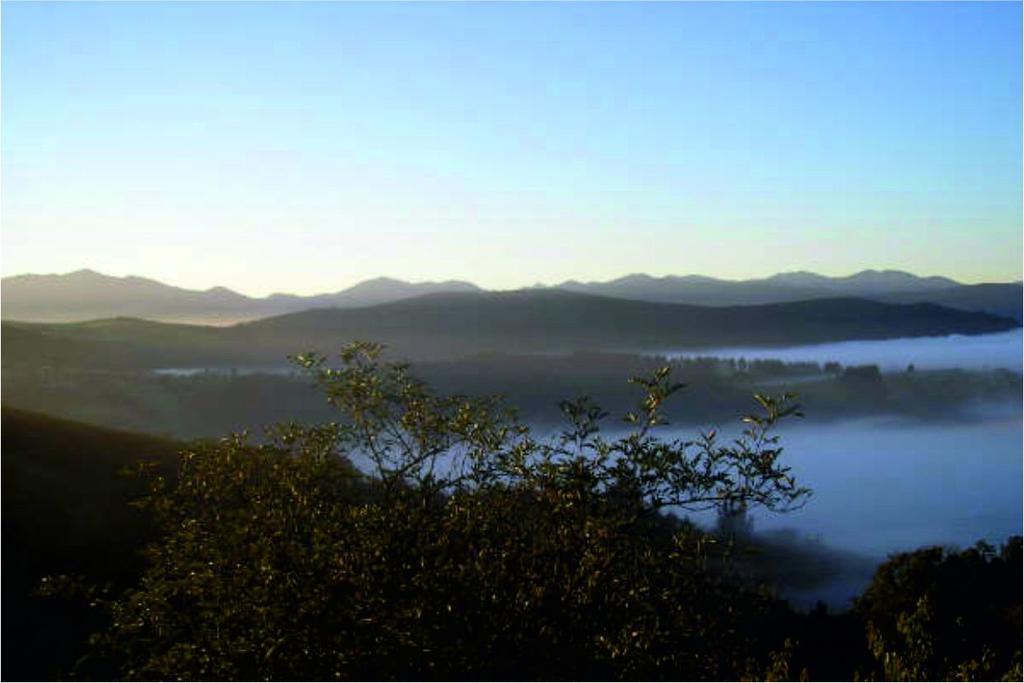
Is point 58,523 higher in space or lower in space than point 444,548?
lower

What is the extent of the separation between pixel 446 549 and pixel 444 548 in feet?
0.28

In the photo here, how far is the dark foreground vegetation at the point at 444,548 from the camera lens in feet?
43.6

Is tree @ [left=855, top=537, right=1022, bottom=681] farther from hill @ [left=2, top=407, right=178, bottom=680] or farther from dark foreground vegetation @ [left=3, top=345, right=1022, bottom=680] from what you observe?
dark foreground vegetation @ [left=3, top=345, right=1022, bottom=680]

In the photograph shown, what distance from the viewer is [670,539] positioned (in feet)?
50.2

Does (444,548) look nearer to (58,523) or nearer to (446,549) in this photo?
(446,549)

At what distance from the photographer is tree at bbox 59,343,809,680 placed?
523 inches

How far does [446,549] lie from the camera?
13.9m

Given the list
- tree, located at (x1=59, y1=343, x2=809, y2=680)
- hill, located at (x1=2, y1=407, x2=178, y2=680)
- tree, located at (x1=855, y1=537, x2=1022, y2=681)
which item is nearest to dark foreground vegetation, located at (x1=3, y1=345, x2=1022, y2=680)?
tree, located at (x1=59, y1=343, x2=809, y2=680)

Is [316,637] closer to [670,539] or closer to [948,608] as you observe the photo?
[670,539]

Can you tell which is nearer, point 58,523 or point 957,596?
point 957,596

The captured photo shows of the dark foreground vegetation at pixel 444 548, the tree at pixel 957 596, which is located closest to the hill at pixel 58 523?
the dark foreground vegetation at pixel 444 548

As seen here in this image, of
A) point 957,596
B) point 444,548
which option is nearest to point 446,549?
point 444,548

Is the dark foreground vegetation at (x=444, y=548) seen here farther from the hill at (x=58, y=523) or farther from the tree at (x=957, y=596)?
the tree at (x=957, y=596)

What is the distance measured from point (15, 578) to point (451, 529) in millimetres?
41362
